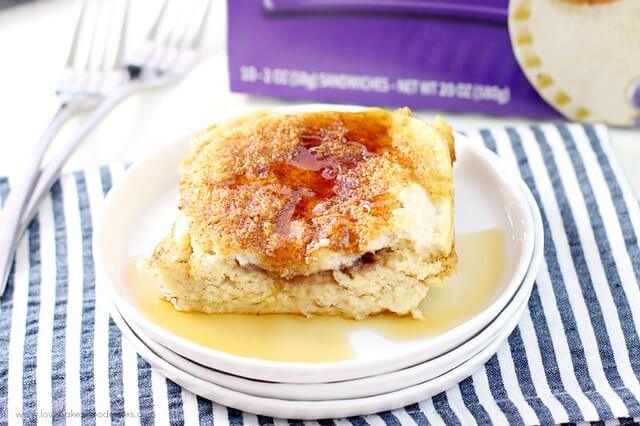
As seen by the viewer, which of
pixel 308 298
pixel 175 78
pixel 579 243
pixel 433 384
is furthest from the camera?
pixel 175 78

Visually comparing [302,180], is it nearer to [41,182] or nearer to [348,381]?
[348,381]

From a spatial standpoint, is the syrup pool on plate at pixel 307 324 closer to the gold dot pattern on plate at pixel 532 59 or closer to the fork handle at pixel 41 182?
the fork handle at pixel 41 182

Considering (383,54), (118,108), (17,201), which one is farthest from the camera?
(118,108)

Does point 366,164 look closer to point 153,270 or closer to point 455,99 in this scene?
point 153,270

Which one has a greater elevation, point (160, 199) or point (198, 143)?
point (198, 143)

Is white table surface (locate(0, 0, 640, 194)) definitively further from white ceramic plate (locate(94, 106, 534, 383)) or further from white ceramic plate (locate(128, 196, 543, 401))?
white ceramic plate (locate(128, 196, 543, 401))

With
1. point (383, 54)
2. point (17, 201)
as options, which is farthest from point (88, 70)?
point (383, 54)

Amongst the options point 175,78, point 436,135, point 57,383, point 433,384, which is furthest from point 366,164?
point 175,78

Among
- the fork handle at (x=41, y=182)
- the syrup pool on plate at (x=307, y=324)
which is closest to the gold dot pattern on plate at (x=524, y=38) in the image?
the syrup pool on plate at (x=307, y=324)
